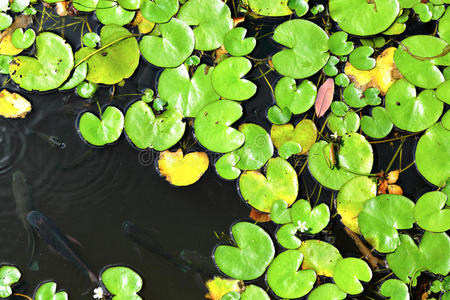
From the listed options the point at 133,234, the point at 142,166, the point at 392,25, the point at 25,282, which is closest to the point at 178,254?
the point at 133,234

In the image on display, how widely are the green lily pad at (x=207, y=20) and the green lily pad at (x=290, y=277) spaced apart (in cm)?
118

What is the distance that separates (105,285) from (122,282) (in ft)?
0.34

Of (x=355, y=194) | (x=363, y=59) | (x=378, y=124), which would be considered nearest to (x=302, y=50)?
(x=363, y=59)

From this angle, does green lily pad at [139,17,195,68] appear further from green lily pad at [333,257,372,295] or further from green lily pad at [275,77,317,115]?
green lily pad at [333,257,372,295]

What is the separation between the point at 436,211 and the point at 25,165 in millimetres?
2182

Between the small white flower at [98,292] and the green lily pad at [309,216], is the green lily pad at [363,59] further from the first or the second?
the small white flower at [98,292]

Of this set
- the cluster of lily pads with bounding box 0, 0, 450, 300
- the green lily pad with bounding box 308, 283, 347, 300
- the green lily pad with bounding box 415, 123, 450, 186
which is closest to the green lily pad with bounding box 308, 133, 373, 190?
the cluster of lily pads with bounding box 0, 0, 450, 300

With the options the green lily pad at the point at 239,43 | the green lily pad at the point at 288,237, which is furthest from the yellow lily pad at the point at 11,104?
the green lily pad at the point at 288,237

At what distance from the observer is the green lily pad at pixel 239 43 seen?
7.40 feet

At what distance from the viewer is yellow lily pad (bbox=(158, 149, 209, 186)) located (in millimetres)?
2250

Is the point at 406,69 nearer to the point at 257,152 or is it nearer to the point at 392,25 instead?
the point at 392,25

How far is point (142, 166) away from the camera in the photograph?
231 centimetres

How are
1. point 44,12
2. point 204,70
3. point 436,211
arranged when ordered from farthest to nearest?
point 44,12
point 204,70
point 436,211

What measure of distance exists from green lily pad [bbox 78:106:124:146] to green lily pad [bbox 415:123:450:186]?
159 centimetres
